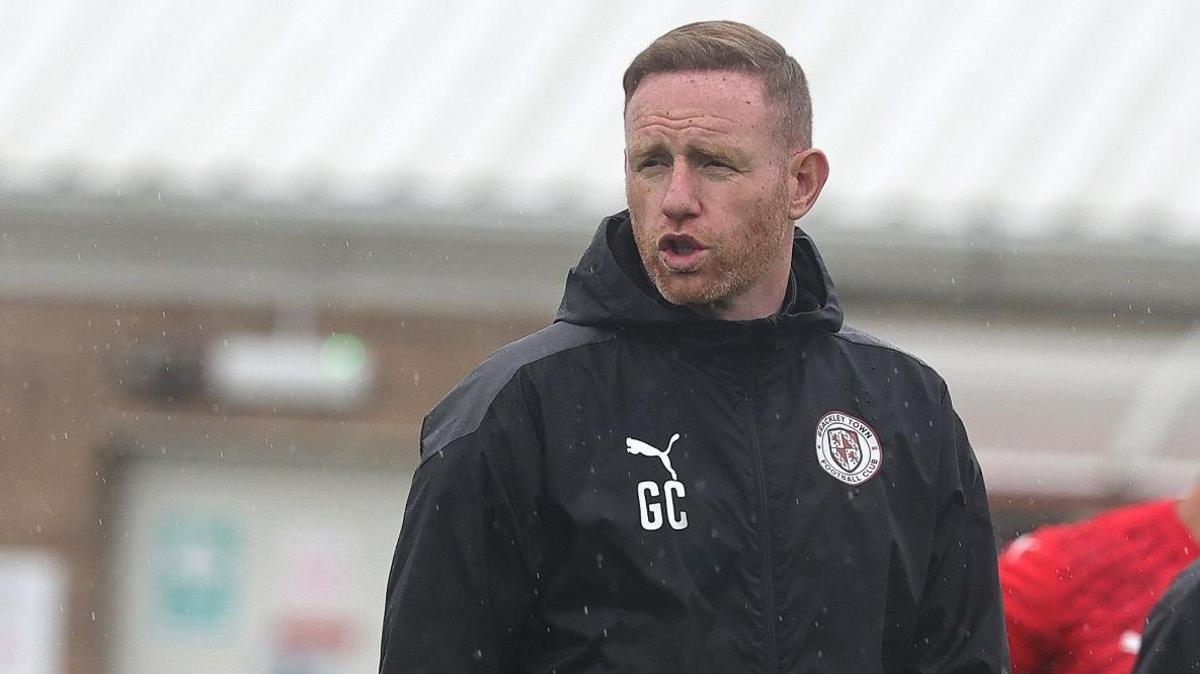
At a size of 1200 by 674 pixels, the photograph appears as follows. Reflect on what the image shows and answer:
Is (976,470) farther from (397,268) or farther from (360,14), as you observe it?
(360,14)

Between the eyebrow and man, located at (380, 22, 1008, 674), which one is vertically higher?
the eyebrow

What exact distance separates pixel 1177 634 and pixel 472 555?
148 centimetres

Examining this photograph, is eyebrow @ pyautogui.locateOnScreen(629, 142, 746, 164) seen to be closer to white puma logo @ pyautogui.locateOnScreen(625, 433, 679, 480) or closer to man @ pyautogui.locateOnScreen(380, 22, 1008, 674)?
man @ pyautogui.locateOnScreen(380, 22, 1008, 674)

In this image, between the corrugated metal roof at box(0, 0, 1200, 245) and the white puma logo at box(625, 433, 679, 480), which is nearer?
the white puma logo at box(625, 433, 679, 480)

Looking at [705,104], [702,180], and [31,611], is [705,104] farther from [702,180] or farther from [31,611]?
[31,611]

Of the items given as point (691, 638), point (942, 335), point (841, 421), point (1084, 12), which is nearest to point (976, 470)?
point (841, 421)

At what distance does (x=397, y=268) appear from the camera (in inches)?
453

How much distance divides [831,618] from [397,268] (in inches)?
341

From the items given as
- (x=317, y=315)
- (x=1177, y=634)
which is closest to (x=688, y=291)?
(x=1177, y=634)

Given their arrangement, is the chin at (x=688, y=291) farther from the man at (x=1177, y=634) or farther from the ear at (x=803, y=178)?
the man at (x=1177, y=634)

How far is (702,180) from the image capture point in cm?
309

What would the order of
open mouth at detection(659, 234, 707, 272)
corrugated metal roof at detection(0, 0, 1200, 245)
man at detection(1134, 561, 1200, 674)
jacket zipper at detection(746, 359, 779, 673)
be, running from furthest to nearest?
A: corrugated metal roof at detection(0, 0, 1200, 245), man at detection(1134, 561, 1200, 674), open mouth at detection(659, 234, 707, 272), jacket zipper at detection(746, 359, 779, 673)

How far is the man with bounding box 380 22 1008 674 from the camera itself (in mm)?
2980

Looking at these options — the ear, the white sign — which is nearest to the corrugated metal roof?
the white sign
